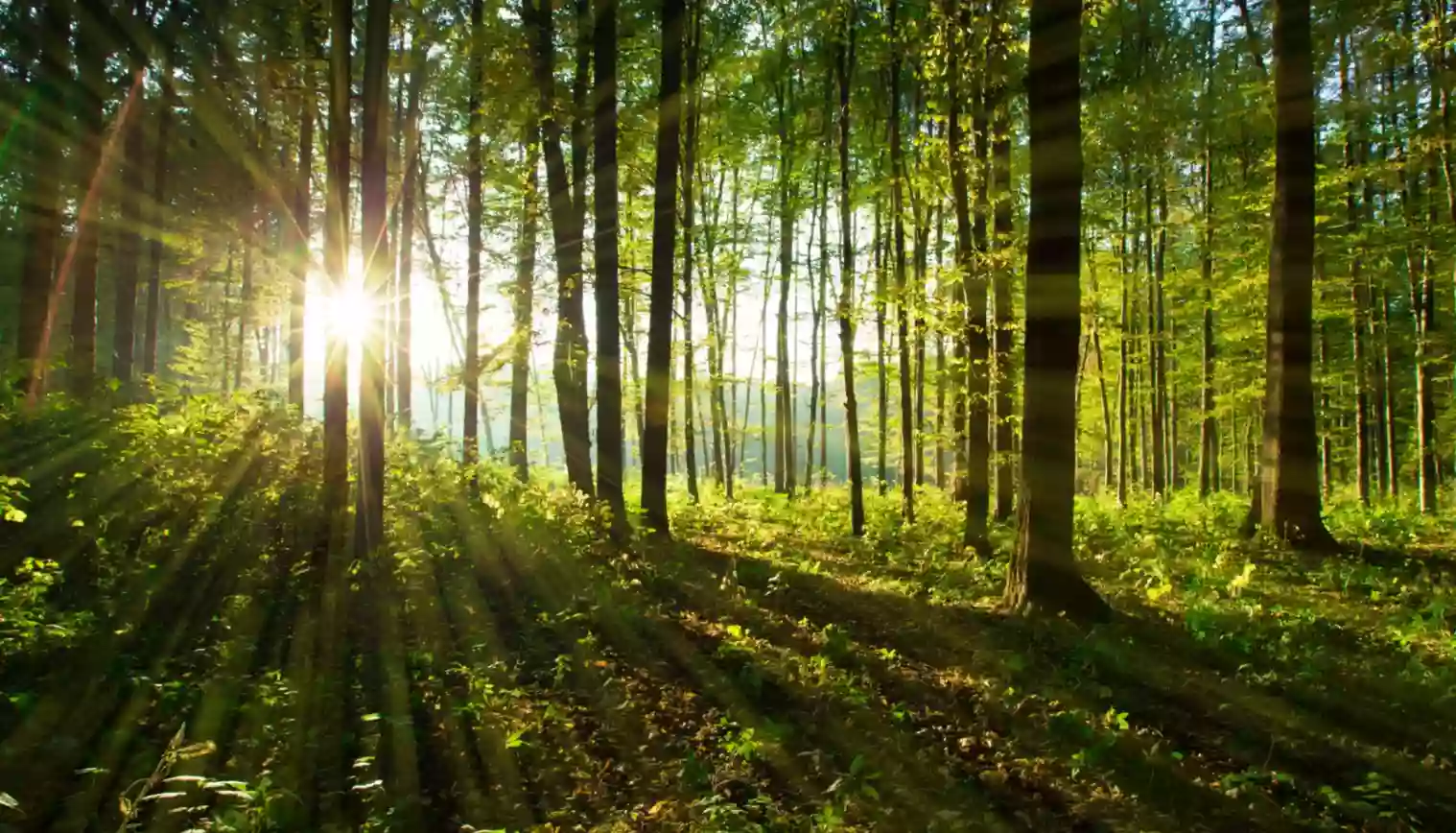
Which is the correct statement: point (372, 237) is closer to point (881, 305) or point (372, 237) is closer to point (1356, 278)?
point (881, 305)

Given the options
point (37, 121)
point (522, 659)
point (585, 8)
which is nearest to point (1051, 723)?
point (522, 659)

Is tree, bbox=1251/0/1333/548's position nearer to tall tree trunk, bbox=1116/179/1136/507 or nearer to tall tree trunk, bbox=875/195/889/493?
tall tree trunk, bbox=875/195/889/493

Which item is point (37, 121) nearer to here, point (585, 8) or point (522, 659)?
point (585, 8)

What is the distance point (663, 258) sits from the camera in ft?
40.2

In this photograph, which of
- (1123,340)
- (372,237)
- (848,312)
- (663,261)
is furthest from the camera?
(1123,340)

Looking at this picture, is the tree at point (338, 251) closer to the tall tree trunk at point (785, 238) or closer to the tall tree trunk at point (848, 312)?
the tall tree trunk at point (848, 312)

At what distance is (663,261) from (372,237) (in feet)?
14.8

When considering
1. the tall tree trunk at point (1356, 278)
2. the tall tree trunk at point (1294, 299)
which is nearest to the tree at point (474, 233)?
the tall tree trunk at point (1294, 299)

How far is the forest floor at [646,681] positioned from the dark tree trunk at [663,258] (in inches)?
85.8

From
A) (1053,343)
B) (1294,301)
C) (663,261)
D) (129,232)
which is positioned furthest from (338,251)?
(1294,301)

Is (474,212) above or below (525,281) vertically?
above

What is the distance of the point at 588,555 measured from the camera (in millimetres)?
10602

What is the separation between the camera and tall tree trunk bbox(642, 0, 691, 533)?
11875 millimetres

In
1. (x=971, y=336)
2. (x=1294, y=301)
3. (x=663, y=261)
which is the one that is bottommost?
(x=971, y=336)
